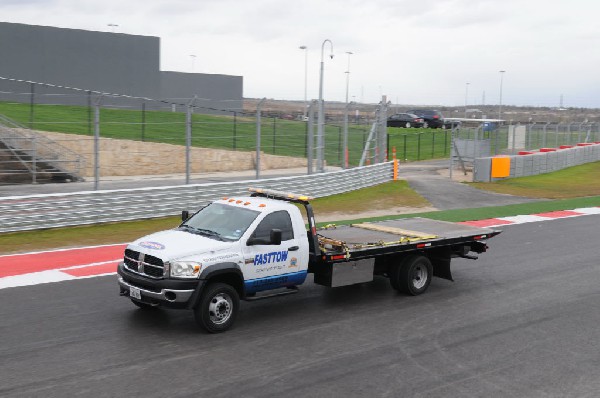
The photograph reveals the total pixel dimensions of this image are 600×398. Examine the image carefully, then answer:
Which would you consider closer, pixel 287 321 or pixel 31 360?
pixel 31 360

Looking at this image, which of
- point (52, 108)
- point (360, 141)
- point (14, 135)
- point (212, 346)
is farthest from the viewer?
point (360, 141)

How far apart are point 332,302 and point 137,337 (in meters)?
3.56

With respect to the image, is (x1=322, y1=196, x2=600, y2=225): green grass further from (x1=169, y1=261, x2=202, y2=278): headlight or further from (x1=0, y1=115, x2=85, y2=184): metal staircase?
(x1=169, y1=261, x2=202, y2=278): headlight

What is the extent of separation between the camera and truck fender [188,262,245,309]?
372 inches

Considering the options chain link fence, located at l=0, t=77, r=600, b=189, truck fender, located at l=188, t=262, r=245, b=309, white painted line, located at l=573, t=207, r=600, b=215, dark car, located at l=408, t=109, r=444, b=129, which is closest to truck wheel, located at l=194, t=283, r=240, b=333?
truck fender, located at l=188, t=262, r=245, b=309

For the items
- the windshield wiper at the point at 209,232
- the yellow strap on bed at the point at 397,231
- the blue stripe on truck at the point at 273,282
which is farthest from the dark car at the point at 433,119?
the windshield wiper at the point at 209,232

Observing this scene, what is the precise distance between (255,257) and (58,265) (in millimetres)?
5885

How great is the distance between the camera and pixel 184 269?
9.43 meters

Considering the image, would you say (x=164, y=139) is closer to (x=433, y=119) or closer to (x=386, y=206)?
(x=386, y=206)

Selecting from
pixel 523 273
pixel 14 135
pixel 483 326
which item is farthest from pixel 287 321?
pixel 14 135

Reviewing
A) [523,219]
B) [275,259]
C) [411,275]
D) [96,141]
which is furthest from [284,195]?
[523,219]

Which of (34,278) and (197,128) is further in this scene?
(197,128)

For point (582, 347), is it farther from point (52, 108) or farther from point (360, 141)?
point (52, 108)

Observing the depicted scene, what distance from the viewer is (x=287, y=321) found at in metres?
10.5
